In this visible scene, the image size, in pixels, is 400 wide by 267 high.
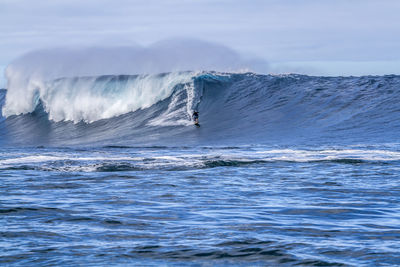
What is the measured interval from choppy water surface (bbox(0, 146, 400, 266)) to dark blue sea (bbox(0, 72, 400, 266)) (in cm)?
2

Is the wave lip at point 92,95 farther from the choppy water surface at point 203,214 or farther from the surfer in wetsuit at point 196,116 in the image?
the choppy water surface at point 203,214

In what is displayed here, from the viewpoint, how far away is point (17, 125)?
32500 millimetres

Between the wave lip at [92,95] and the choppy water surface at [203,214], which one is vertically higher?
the wave lip at [92,95]

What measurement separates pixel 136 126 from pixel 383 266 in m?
23.6

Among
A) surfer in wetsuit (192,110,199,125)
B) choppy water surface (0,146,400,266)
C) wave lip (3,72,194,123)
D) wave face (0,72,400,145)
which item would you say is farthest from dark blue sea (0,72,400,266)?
wave lip (3,72,194,123)

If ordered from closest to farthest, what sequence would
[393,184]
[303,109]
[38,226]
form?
[38,226], [393,184], [303,109]

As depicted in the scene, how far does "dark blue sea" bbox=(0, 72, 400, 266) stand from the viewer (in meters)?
6.24

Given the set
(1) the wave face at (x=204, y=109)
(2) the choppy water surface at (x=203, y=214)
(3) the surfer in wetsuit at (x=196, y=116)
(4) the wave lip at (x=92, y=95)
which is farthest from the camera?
(4) the wave lip at (x=92, y=95)

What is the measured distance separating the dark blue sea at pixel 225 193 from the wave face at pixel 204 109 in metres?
0.15

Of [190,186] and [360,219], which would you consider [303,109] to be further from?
[360,219]

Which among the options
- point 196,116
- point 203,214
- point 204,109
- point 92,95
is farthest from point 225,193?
point 92,95

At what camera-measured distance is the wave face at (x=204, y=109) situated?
24422 mm

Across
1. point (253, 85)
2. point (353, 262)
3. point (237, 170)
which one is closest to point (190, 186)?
point (237, 170)

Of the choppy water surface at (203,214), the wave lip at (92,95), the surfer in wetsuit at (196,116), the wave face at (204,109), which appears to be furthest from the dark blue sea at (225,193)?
the wave lip at (92,95)
